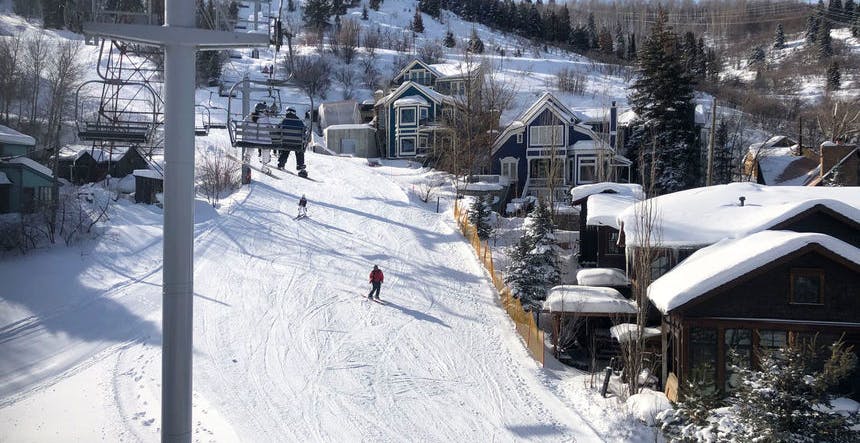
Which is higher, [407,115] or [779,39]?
[779,39]

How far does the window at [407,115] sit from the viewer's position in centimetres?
6206

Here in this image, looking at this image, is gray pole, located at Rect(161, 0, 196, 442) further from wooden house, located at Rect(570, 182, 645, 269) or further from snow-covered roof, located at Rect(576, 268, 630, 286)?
snow-covered roof, located at Rect(576, 268, 630, 286)

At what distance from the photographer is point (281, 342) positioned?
904 inches

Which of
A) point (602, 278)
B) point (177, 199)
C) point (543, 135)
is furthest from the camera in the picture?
point (543, 135)

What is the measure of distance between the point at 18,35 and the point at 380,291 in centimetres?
1956

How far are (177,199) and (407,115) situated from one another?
5647 cm

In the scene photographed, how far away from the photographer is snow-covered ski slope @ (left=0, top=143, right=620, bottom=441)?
18.0 m

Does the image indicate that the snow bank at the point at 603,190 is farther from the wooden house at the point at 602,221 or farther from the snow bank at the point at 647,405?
the snow bank at the point at 647,405

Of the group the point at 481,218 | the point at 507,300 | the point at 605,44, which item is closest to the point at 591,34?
the point at 605,44

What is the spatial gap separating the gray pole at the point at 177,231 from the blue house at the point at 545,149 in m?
42.8

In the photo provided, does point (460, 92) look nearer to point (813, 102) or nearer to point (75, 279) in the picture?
point (75, 279)

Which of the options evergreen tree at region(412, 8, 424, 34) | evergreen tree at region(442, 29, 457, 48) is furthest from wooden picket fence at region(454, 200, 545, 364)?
evergreen tree at region(412, 8, 424, 34)

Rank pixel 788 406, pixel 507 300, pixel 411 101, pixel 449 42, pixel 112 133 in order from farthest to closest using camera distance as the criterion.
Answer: pixel 449 42 → pixel 411 101 → pixel 507 300 → pixel 788 406 → pixel 112 133

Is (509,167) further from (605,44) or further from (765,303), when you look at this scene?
(605,44)
